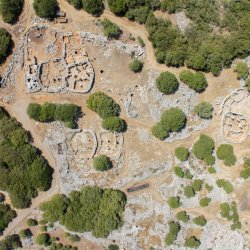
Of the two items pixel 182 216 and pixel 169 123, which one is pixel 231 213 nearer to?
pixel 182 216

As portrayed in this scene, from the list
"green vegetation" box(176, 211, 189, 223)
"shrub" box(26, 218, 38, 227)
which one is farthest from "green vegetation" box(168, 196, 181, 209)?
"shrub" box(26, 218, 38, 227)

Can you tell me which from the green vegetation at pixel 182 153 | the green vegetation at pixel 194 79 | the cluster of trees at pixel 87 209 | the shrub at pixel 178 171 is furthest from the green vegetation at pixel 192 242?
the green vegetation at pixel 194 79

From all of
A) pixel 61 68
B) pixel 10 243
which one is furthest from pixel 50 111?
pixel 10 243

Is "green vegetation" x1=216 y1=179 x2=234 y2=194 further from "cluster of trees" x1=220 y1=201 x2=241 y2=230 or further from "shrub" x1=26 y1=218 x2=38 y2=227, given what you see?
"shrub" x1=26 y1=218 x2=38 y2=227

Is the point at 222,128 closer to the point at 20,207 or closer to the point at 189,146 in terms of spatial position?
the point at 189,146

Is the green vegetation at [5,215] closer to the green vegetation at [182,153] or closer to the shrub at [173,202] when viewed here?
the shrub at [173,202]

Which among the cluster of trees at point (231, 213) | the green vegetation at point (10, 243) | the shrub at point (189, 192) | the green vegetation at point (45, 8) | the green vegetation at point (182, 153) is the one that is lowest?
the green vegetation at point (10, 243)
